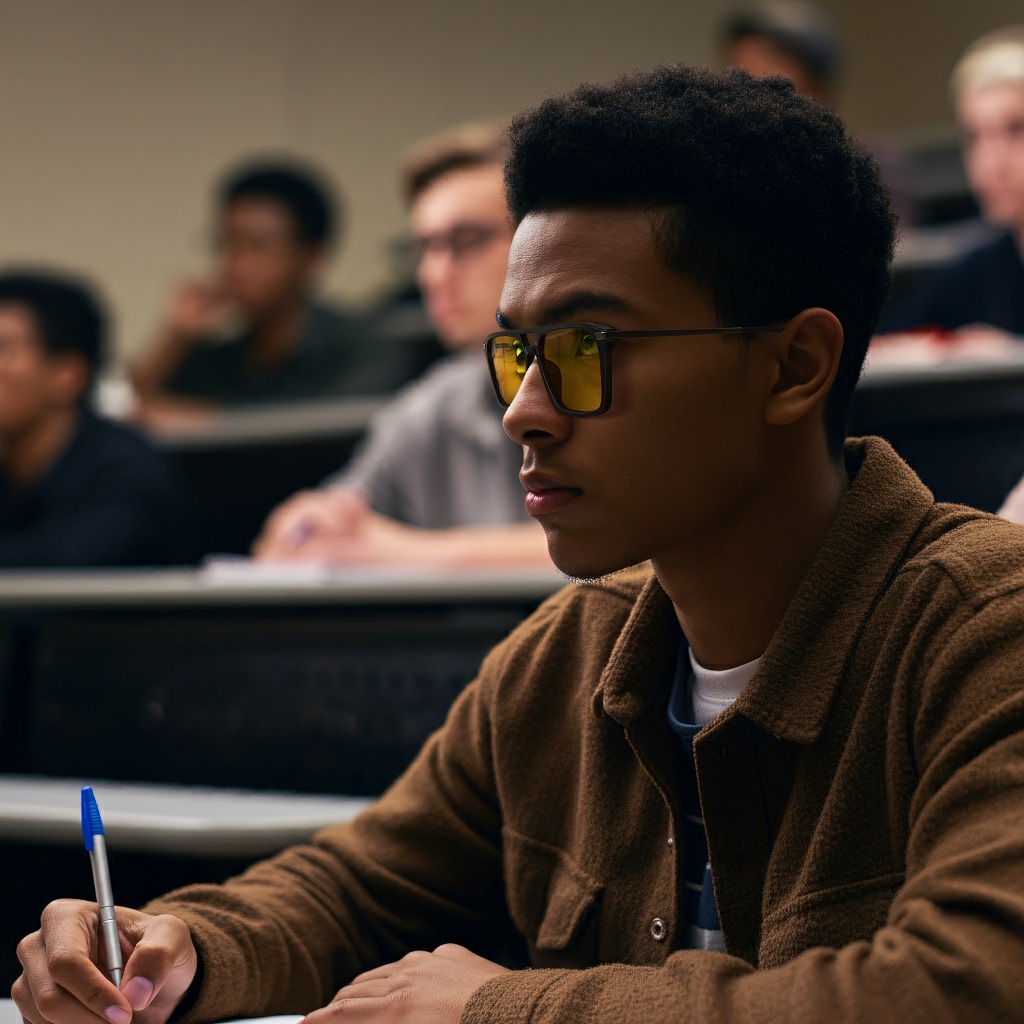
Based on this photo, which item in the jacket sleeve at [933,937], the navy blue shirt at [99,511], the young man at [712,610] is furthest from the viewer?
the navy blue shirt at [99,511]

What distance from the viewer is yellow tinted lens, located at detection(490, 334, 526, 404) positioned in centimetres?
96

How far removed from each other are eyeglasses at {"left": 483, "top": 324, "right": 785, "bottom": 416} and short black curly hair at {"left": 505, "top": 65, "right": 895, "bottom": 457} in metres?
0.04

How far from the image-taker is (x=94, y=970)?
0.92m

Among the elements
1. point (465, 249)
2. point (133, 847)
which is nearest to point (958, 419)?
point (465, 249)

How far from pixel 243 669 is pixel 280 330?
2502 mm

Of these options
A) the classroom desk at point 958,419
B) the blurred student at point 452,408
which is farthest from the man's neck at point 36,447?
the classroom desk at point 958,419

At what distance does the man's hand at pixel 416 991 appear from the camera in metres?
0.86

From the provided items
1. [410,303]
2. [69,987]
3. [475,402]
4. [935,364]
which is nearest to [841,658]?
[69,987]

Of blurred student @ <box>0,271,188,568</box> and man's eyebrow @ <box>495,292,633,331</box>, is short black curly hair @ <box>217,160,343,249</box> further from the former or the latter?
man's eyebrow @ <box>495,292,633,331</box>

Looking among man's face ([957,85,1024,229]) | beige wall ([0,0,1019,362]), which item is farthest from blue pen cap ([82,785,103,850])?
beige wall ([0,0,1019,362])

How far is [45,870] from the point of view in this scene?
1.45 metres

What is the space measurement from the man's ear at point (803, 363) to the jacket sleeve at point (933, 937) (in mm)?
168

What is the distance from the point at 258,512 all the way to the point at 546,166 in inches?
95.6

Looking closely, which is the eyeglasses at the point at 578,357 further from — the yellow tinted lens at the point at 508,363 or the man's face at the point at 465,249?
the man's face at the point at 465,249
